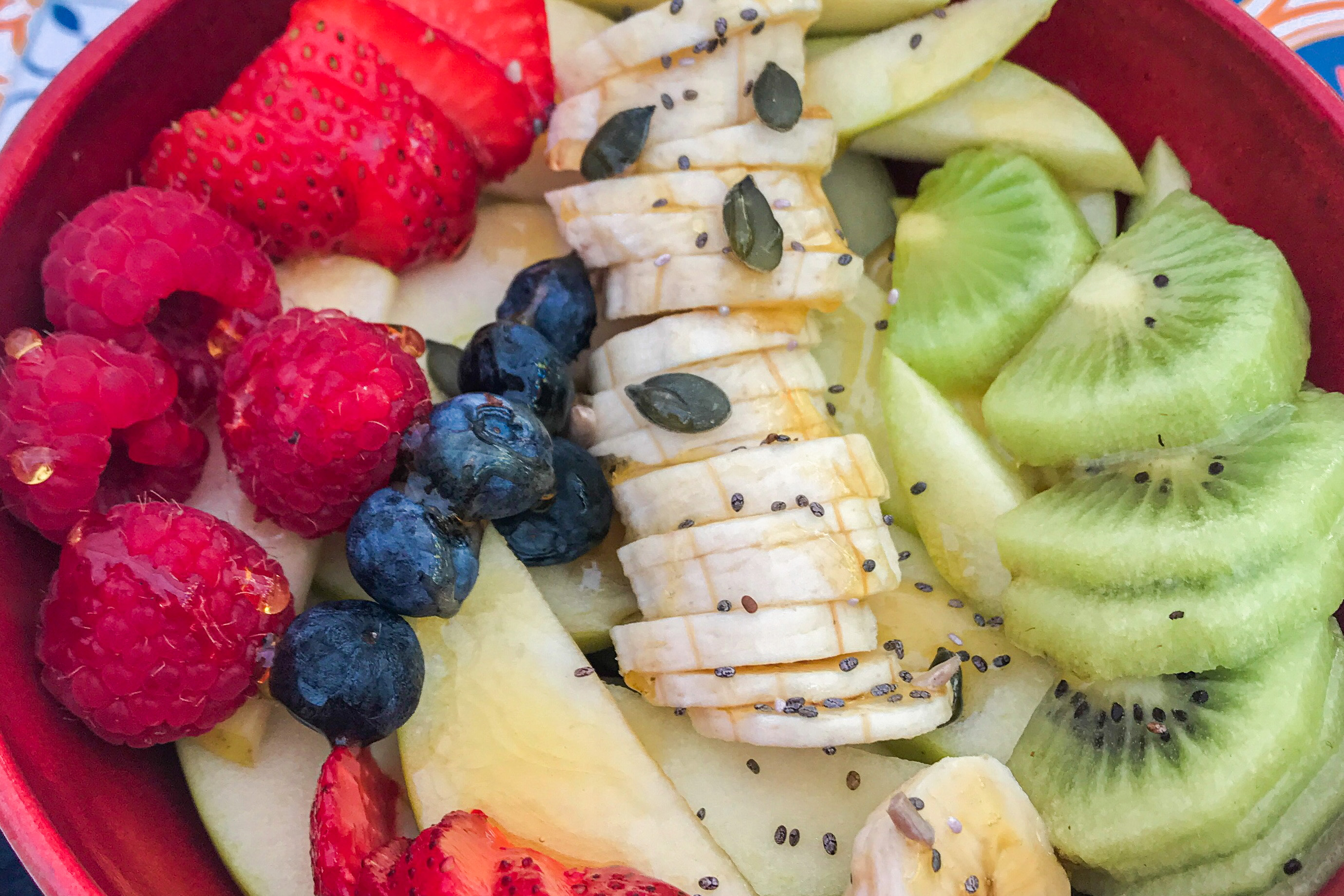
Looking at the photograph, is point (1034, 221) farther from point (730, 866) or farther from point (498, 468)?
point (730, 866)

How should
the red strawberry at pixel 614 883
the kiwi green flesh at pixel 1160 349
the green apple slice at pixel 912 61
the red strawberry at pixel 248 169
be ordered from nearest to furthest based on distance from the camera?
the red strawberry at pixel 614 883 < the kiwi green flesh at pixel 1160 349 < the red strawberry at pixel 248 169 < the green apple slice at pixel 912 61

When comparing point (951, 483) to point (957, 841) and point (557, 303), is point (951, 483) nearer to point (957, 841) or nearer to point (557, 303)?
point (957, 841)

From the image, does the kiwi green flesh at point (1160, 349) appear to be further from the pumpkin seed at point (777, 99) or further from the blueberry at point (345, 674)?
the blueberry at point (345, 674)

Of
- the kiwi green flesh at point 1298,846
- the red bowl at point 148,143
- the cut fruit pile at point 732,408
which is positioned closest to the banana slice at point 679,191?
the cut fruit pile at point 732,408

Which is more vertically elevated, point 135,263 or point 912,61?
point 912,61

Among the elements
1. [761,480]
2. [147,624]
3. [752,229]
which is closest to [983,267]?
[752,229]

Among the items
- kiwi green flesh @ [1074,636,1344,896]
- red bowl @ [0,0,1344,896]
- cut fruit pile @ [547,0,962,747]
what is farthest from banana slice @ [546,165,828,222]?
kiwi green flesh @ [1074,636,1344,896]
